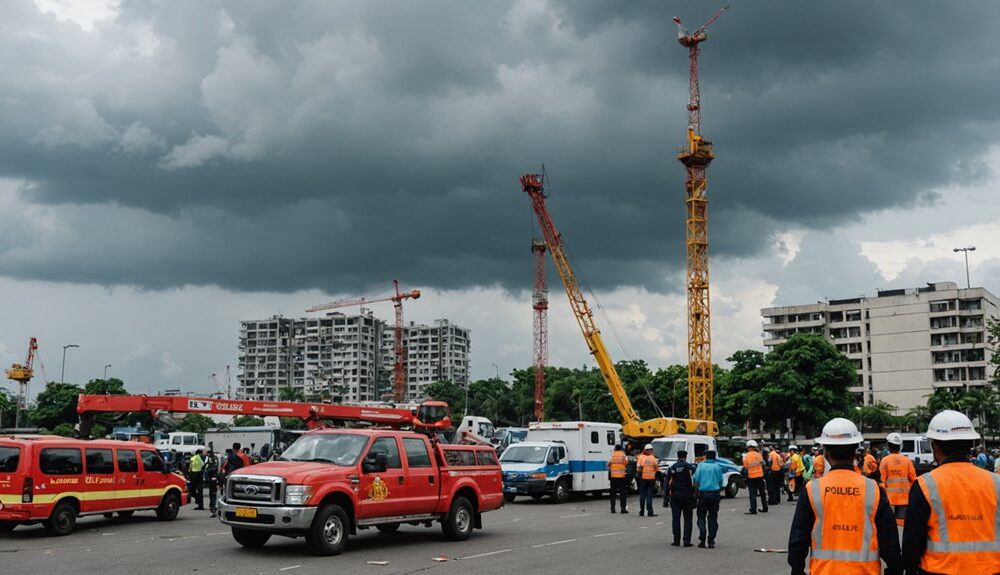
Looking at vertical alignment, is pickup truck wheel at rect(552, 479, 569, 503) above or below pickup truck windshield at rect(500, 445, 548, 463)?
below

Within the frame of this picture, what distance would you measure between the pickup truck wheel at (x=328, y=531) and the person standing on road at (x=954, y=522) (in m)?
10.1

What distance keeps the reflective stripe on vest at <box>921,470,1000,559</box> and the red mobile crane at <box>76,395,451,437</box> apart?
91.4 ft

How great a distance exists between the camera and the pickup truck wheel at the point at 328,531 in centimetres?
1388

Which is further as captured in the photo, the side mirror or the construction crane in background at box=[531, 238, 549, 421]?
the construction crane in background at box=[531, 238, 549, 421]

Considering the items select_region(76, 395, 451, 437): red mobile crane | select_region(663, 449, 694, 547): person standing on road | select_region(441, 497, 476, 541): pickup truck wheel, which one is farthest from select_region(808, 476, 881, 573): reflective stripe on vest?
select_region(76, 395, 451, 437): red mobile crane

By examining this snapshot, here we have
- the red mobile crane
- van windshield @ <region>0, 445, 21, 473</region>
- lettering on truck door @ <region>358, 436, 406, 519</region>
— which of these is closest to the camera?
lettering on truck door @ <region>358, 436, 406, 519</region>

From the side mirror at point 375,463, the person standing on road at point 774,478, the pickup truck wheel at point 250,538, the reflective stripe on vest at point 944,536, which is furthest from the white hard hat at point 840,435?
the person standing on road at point 774,478

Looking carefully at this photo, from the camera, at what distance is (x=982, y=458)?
27812 mm

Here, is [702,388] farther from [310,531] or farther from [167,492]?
[310,531]

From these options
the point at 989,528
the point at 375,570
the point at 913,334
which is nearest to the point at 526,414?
the point at 913,334

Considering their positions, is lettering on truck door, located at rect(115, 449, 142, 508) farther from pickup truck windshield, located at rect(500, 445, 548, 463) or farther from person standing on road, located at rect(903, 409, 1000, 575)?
person standing on road, located at rect(903, 409, 1000, 575)

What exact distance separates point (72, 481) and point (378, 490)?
263 inches

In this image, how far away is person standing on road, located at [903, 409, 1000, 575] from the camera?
5.14 meters

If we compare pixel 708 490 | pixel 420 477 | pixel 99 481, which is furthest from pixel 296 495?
pixel 708 490
